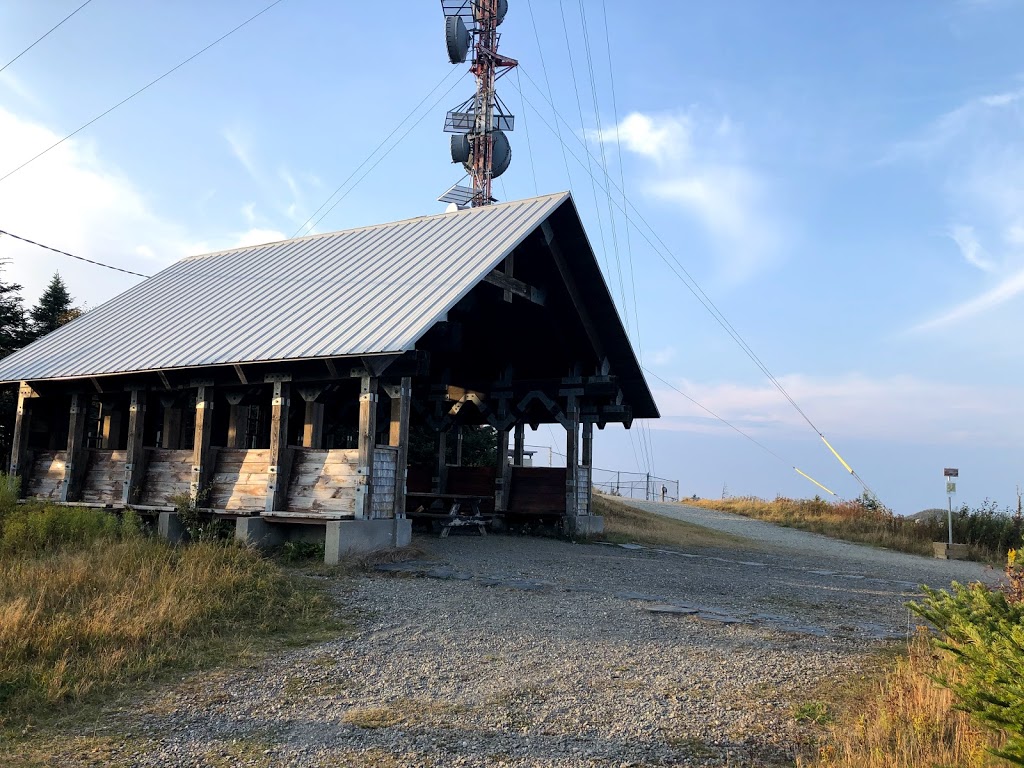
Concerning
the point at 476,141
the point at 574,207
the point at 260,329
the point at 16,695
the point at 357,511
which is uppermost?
the point at 476,141

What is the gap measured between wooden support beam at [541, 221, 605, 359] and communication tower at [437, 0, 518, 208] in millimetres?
13504

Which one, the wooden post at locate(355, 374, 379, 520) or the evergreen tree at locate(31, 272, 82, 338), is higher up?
the evergreen tree at locate(31, 272, 82, 338)

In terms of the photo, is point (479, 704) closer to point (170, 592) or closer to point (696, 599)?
point (170, 592)

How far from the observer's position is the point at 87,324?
18719 millimetres

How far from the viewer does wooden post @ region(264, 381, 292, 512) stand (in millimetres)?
12711

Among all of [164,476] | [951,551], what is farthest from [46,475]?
[951,551]

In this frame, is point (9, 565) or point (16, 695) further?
point (9, 565)

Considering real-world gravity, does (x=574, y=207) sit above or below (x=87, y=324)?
above

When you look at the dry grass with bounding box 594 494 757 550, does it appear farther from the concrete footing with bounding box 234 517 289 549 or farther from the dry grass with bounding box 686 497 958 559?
the concrete footing with bounding box 234 517 289 549

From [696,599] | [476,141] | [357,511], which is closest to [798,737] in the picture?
[696,599]

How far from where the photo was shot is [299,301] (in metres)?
14.9

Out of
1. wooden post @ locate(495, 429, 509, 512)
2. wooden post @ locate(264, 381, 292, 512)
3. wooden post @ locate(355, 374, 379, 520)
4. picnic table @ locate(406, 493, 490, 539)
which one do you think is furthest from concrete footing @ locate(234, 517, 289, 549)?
wooden post @ locate(495, 429, 509, 512)

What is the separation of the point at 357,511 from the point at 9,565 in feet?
13.8

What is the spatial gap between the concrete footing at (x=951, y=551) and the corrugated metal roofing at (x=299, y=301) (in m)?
13.7
